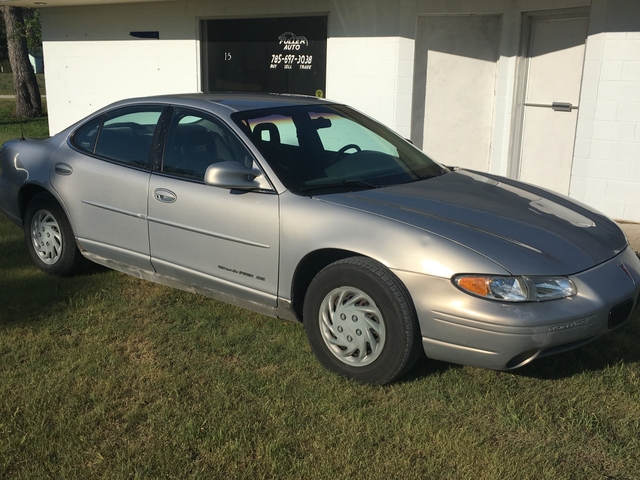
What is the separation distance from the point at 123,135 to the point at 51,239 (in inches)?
44.6

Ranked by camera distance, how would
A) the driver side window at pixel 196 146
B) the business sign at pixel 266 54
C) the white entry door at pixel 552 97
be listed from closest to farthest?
1. the driver side window at pixel 196 146
2. the white entry door at pixel 552 97
3. the business sign at pixel 266 54

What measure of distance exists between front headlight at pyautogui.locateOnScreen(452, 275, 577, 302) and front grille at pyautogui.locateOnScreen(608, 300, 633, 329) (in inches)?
15.5

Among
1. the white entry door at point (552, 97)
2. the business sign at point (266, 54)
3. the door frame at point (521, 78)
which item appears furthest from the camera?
the business sign at point (266, 54)

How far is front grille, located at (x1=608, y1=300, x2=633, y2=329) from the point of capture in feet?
12.2

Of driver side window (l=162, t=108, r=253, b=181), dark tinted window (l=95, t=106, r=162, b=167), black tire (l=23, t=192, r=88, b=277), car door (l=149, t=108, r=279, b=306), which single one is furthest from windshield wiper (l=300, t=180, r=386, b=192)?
black tire (l=23, t=192, r=88, b=277)

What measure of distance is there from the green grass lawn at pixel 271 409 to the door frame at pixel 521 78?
4.52 metres

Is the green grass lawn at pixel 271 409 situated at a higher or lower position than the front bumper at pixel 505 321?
lower

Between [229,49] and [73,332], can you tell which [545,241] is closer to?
[73,332]

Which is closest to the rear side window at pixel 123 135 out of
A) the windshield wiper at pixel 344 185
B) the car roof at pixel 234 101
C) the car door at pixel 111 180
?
the car door at pixel 111 180

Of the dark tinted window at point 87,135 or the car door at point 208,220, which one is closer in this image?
the car door at point 208,220

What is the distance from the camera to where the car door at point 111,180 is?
4.92 m

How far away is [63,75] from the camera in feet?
44.7

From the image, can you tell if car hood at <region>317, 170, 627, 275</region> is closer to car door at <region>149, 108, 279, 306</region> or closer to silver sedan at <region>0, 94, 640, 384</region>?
silver sedan at <region>0, 94, 640, 384</region>

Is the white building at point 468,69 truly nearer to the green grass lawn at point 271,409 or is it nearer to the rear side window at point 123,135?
the green grass lawn at point 271,409
